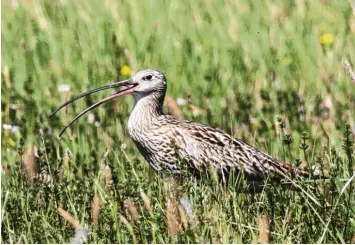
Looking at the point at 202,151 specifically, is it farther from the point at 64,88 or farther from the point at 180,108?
the point at 64,88

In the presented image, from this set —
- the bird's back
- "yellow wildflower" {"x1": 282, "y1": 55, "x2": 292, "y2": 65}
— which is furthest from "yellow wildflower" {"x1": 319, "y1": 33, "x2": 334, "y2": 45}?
the bird's back

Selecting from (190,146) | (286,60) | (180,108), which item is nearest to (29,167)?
(190,146)

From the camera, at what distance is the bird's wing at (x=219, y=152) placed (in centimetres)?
718

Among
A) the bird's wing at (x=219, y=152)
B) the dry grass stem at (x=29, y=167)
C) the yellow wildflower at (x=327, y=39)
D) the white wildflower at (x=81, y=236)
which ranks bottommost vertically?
the white wildflower at (x=81, y=236)

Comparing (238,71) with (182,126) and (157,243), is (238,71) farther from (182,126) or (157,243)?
(157,243)

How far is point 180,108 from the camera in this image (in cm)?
809

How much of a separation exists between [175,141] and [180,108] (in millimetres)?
836

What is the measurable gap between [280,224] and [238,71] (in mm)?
2779

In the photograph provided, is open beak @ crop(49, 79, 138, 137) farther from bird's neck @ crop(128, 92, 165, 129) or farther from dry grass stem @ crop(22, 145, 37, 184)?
dry grass stem @ crop(22, 145, 37, 184)

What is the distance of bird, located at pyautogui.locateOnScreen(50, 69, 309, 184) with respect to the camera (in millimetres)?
7184

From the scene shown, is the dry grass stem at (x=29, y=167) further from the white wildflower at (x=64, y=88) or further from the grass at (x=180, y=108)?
the white wildflower at (x=64, y=88)

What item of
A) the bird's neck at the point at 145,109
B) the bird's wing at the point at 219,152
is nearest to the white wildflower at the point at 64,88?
the bird's neck at the point at 145,109

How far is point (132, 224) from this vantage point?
19.3 feet

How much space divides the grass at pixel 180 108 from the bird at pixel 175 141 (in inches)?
6.1
